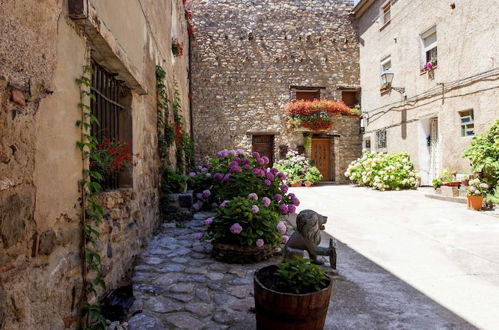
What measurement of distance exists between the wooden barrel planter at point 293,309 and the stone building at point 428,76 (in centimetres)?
762

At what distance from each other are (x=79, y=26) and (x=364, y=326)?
2.44 meters

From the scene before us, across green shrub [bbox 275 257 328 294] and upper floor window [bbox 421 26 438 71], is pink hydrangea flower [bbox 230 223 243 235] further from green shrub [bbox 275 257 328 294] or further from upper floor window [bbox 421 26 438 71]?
upper floor window [bbox 421 26 438 71]

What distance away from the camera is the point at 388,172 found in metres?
10.1

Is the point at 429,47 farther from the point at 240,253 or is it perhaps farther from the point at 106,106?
the point at 106,106

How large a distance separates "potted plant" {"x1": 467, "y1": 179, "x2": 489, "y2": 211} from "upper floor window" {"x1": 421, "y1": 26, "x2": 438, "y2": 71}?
4.32m

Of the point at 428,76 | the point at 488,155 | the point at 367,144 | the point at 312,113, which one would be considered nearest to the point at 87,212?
the point at 488,155

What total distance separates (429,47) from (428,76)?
89cm

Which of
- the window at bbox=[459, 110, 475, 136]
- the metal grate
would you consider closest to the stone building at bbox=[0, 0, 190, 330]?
the metal grate

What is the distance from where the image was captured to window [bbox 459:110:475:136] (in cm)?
788

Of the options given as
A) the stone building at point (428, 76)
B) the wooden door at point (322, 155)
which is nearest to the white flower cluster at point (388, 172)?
the stone building at point (428, 76)

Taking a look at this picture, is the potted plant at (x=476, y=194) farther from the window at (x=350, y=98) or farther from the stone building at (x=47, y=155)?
the window at (x=350, y=98)

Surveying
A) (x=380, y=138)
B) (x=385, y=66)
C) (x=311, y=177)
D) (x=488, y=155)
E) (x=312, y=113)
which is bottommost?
(x=311, y=177)

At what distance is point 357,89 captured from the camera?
43.9ft

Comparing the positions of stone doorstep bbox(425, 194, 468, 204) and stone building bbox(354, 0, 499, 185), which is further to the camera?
stone building bbox(354, 0, 499, 185)
